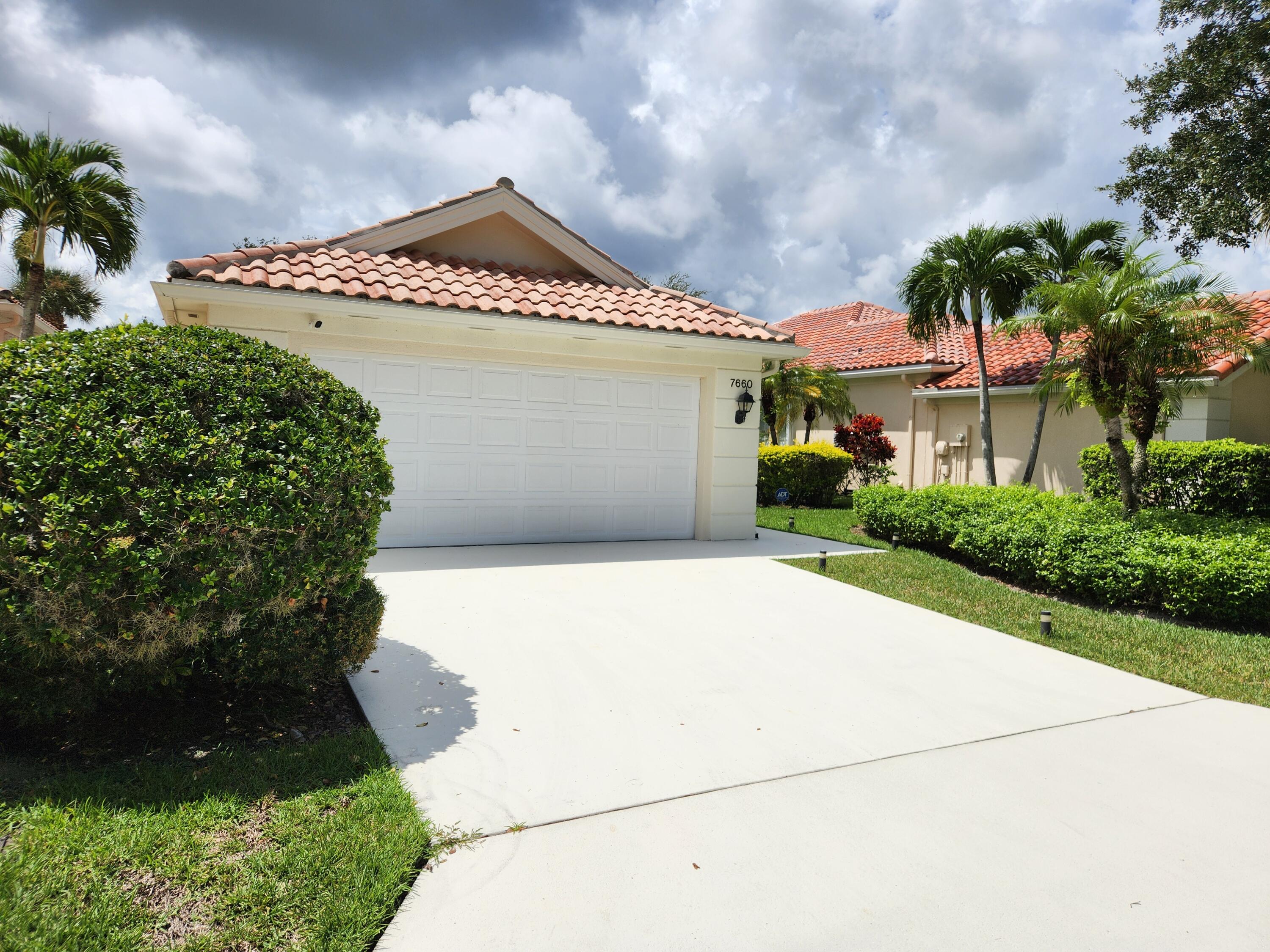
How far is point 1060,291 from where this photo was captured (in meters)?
8.17

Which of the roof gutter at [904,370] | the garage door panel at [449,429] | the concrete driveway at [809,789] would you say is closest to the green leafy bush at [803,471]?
the roof gutter at [904,370]

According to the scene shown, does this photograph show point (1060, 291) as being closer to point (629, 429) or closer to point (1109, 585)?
point (1109, 585)

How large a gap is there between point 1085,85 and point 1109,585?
30.8 feet

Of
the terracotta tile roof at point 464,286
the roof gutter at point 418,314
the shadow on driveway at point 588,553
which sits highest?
the terracotta tile roof at point 464,286

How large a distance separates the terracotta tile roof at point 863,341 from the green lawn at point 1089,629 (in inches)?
279

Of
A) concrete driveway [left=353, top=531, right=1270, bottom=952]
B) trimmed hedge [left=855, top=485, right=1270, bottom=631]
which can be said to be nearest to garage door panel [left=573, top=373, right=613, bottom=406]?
concrete driveway [left=353, top=531, right=1270, bottom=952]

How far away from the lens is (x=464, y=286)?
9.06 metres

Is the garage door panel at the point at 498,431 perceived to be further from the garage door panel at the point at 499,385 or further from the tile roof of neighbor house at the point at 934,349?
the tile roof of neighbor house at the point at 934,349

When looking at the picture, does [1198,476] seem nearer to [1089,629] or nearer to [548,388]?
[1089,629]

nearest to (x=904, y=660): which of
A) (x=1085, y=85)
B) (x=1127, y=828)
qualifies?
(x=1127, y=828)

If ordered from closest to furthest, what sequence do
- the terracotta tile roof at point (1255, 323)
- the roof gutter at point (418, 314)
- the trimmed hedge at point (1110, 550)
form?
the trimmed hedge at point (1110, 550)
the roof gutter at point (418, 314)
the terracotta tile roof at point (1255, 323)

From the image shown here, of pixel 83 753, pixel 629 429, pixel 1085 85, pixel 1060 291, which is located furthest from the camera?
pixel 1085 85

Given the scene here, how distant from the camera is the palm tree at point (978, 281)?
1302 centimetres

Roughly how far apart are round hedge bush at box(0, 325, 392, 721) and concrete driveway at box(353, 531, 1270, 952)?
959 millimetres
